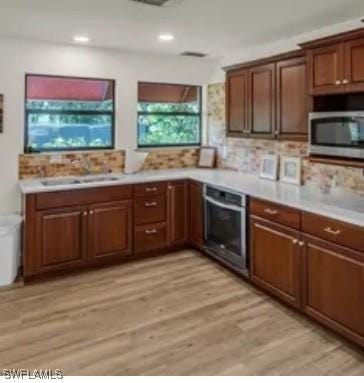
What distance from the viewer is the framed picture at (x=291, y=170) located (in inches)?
153

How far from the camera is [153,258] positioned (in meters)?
4.46

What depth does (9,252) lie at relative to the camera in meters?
3.68

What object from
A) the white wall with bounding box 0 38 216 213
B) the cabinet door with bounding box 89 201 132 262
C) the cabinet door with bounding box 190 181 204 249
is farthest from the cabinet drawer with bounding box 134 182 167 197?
the white wall with bounding box 0 38 216 213

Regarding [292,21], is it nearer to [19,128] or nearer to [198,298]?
[198,298]

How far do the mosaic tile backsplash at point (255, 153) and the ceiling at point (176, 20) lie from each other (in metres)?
1.03

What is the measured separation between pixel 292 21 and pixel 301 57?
312 mm

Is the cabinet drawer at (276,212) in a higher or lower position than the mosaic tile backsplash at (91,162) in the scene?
lower

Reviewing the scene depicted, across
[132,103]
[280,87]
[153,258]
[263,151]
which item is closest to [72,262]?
[153,258]

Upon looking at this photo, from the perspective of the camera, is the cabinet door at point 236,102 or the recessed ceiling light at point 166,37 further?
the cabinet door at point 236,102

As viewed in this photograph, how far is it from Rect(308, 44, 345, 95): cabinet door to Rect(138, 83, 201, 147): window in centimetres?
227

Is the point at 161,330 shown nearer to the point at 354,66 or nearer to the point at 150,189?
the point at 150,189

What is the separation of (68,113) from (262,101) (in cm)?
215

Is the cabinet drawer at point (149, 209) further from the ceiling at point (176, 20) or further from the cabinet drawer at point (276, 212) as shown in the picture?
the ceiling at point (176, 20)

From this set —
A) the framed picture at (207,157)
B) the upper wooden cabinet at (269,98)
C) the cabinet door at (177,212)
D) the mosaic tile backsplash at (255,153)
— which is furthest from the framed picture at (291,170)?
the framed picture at (207,157)
